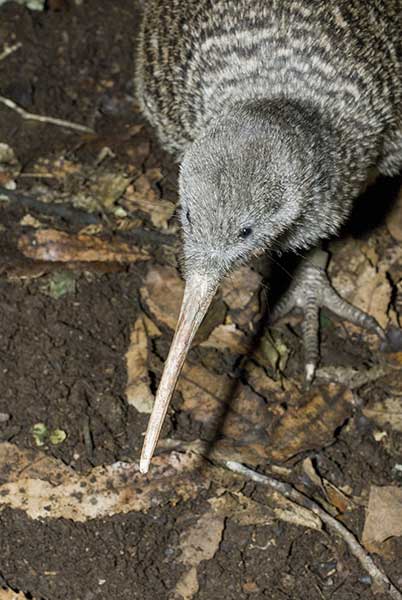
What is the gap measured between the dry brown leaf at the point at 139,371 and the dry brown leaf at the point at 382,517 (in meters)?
1.17

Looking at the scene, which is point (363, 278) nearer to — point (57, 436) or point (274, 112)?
point (274, 112)

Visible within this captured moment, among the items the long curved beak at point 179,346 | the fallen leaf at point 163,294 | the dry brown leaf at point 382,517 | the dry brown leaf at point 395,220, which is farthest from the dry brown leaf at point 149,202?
the dry brown leaf at point 382,517

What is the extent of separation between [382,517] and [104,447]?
1355mm

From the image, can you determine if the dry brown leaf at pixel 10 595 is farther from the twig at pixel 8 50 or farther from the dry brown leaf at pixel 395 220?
the twig at pixel 8 50

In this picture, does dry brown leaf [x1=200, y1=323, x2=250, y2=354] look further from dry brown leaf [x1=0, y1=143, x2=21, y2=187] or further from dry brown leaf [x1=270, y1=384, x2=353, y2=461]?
dry brown leaf [x1=0, y1=143, x2=21, y2=187]

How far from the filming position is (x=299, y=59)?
459 cm

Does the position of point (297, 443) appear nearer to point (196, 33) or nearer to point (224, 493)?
point (224, 493)

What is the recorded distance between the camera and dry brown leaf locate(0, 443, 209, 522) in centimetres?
447

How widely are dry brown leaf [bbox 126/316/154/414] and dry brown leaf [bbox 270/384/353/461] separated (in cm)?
66

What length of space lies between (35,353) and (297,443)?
1.40m

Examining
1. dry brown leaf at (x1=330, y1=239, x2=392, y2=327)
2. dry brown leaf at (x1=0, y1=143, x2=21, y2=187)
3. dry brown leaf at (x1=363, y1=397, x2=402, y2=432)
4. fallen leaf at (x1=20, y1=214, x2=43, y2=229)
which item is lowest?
fallen leaf at (x1=20, y1=214, x2=43, y2=229)

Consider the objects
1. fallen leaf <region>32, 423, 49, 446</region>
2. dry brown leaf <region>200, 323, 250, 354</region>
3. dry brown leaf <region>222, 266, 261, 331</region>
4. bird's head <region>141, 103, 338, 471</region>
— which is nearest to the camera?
bird's head <region>141, 103, 338, 471</region>

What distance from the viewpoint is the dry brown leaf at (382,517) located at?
4.48 meters

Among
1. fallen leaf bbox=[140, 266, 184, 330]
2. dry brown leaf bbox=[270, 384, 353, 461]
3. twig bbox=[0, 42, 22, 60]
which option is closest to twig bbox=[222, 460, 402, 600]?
dry brown leaf bbox=[270, 384, 353, 461]
